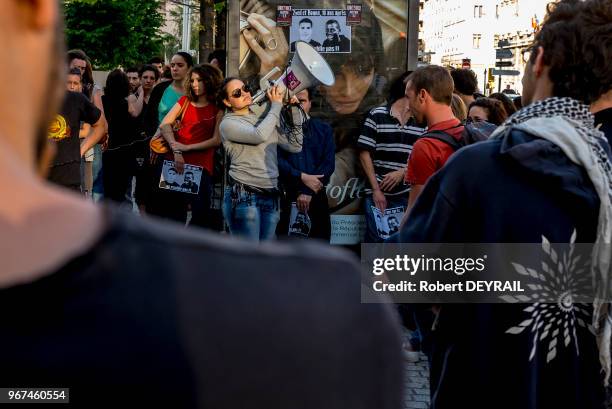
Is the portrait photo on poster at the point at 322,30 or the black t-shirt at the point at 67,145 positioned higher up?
the portrait photo on poster at the point at 322,30

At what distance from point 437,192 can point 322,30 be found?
626cm

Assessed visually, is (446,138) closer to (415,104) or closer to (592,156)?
(415,104)

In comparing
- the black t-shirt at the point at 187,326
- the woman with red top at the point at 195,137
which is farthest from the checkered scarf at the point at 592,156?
the woman with red top at the point at 195,137

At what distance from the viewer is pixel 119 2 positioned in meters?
35.3

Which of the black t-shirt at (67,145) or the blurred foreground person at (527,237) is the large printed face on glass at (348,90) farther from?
the blurred foreground person at (527,237)

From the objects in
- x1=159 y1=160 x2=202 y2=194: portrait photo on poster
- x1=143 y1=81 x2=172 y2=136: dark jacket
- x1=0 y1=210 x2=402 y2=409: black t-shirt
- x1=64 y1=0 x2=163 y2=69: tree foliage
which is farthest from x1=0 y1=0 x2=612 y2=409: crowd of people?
x1=64 y1=0 x2=163 y2=69: tree foliage

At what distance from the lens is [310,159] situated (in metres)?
8.79

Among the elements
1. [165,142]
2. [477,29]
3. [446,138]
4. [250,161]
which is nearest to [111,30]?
[165,142]

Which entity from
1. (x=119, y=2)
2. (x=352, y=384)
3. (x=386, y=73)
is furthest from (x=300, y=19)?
(x=119, y=2)

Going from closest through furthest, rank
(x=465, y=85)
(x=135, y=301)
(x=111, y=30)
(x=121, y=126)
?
(x=135, y=301) < (x=465, y=85) < (x=121, y=126) < (x=111, y=30)

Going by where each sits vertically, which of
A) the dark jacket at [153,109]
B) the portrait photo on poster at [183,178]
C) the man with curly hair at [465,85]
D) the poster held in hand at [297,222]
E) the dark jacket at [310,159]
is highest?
the man with curly hair at [465,85]

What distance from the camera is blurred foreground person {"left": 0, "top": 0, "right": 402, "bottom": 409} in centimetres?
81

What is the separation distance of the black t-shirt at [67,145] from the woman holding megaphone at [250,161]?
125 centimetres

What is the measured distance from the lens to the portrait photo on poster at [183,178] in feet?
31.5
